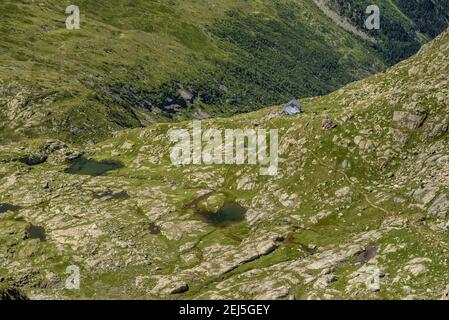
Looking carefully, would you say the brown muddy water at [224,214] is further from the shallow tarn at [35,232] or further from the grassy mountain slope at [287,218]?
the shallow tarn at [35,232]

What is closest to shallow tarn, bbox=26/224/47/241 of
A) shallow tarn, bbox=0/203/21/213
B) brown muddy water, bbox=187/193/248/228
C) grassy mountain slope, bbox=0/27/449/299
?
grassy mountain slope, bbox=0/27/449/299

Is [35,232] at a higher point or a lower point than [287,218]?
lower

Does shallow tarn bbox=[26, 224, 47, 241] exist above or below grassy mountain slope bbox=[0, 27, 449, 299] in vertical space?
below

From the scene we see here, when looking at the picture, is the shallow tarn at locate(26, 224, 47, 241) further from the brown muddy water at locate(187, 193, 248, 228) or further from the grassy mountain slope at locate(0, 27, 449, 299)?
the brown muddy water at locate(187, 193, 248, 228)

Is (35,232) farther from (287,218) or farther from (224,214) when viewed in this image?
(287,218)

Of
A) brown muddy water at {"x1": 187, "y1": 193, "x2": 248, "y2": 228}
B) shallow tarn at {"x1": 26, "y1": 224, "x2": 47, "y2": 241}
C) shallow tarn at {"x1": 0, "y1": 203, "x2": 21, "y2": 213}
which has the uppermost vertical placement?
brown muddy water at {"x1": 187, "y1": 193, "x2": 248, "y2": 228}

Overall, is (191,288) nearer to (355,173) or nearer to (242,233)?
(242,233)

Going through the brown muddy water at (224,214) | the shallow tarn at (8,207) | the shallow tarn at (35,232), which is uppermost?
the brown muddy water at (224,214)

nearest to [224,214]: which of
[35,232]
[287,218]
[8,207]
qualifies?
[287,218]

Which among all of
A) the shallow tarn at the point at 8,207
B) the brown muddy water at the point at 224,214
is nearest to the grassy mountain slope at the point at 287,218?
the shallow tarn at the point at 8,207
